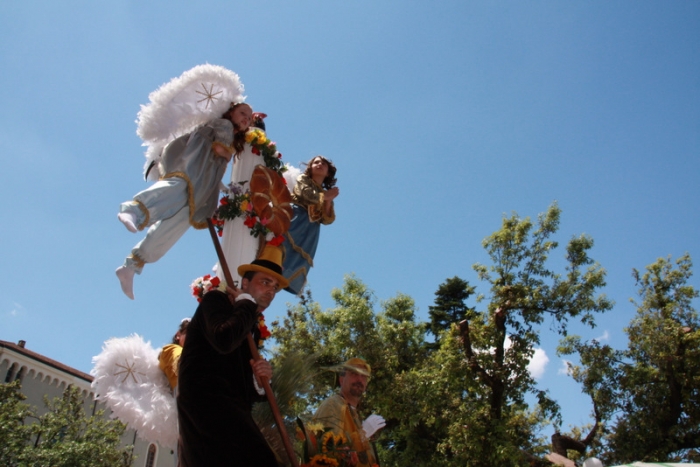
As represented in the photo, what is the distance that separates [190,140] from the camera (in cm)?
522

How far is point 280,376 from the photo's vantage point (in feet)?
14.6

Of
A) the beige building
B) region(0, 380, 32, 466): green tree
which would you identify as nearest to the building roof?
the beige building

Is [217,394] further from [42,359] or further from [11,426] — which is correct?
[42,359]

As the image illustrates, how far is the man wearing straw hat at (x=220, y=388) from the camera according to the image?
286cm

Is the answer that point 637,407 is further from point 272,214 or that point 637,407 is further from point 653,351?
point 272,214

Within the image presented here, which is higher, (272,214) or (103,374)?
(272,214)

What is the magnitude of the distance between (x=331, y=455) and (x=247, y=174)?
125 inches

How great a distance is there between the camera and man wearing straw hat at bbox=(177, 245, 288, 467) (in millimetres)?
2855

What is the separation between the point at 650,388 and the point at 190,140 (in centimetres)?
1585

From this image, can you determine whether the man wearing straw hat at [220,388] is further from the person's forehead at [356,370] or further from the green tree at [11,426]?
the green tree at [11,426]

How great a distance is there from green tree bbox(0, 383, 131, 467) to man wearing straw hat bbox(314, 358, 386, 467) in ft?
65.5

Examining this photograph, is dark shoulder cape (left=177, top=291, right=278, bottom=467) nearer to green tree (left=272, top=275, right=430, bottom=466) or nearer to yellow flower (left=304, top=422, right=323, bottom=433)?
yellow flower (left=304, top=422, right=323, bottom=433)

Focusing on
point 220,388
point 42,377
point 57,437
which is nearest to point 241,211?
point 220,388

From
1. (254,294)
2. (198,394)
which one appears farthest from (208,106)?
(198,394)
